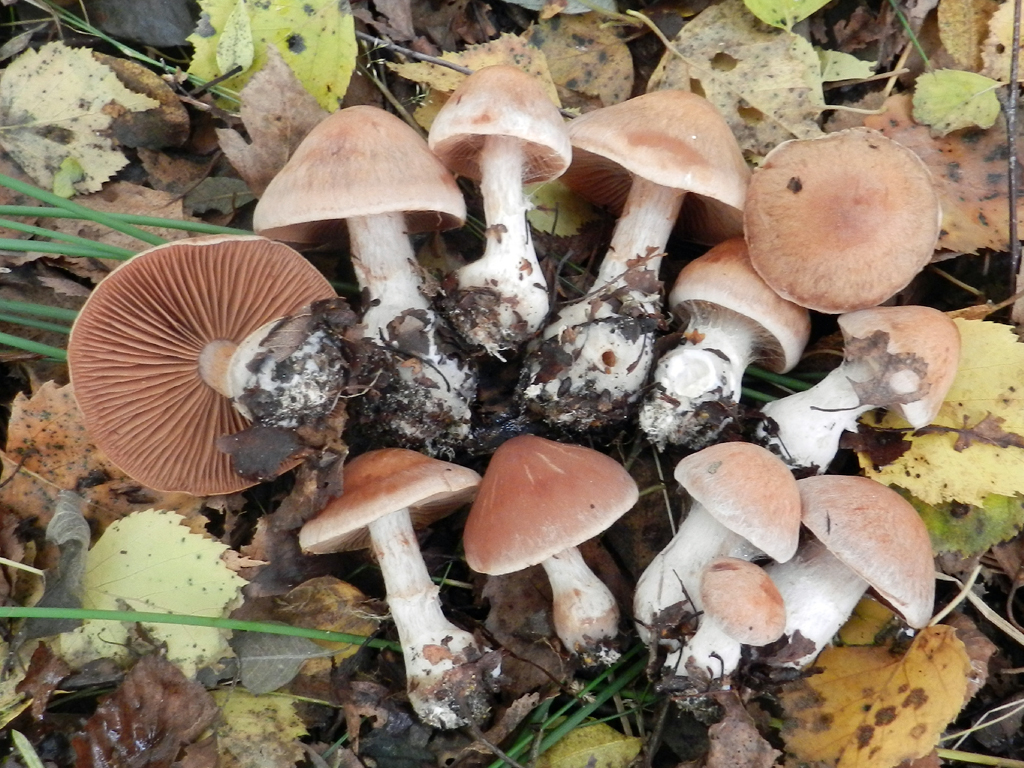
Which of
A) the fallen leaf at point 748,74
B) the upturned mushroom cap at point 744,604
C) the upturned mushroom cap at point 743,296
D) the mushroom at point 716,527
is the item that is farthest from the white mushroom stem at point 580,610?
the fallen leaf at point 748,74

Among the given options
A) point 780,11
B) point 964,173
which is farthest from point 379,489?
point 964,173

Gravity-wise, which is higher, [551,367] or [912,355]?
[912,355]

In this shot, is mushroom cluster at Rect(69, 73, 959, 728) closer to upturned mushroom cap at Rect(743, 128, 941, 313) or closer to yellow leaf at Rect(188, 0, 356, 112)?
upturned mushroom cap at Rect(743, 128, 941, 313)

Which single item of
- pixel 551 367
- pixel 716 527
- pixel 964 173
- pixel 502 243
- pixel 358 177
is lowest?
pixel 716 527

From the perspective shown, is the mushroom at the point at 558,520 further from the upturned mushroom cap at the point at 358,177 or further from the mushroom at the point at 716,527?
the upturned mushroom cap at the point at 358,177

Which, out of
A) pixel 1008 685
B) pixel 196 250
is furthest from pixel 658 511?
pixel 196 250

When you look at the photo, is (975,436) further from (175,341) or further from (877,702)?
(175,341)
